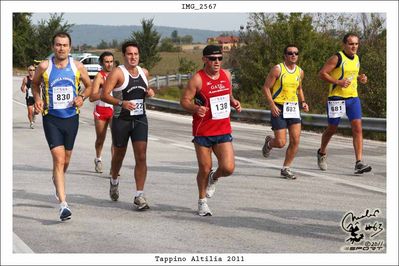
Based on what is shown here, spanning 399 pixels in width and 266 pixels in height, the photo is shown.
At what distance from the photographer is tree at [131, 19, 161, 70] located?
4256cm

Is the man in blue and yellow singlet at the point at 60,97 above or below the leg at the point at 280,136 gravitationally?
above

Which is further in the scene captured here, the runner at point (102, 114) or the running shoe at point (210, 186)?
the runner at point (102, 114)

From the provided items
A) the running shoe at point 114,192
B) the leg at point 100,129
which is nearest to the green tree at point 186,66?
the leg at point 100,129

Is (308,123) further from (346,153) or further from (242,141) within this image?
(346,153)

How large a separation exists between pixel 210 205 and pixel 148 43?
34.7 m

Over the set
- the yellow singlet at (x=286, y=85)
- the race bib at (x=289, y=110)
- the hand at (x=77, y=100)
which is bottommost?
the race bib at (x=289, y=110)

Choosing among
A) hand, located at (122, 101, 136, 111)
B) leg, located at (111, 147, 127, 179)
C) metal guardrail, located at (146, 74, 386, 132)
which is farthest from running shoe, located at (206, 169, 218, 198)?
metal guardrail, located at (146, 74, 386, 132)

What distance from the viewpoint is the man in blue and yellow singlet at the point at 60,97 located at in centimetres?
852

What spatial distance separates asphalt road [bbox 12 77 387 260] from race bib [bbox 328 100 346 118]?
90cm

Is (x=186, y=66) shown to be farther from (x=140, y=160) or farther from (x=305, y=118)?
(x=140, y=160)

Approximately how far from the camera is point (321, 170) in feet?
39.7

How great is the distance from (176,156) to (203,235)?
6542mm

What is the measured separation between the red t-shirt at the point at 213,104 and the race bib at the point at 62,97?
4.68 feet

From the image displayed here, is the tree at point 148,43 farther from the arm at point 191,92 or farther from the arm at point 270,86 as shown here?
the arm at point 191,92
